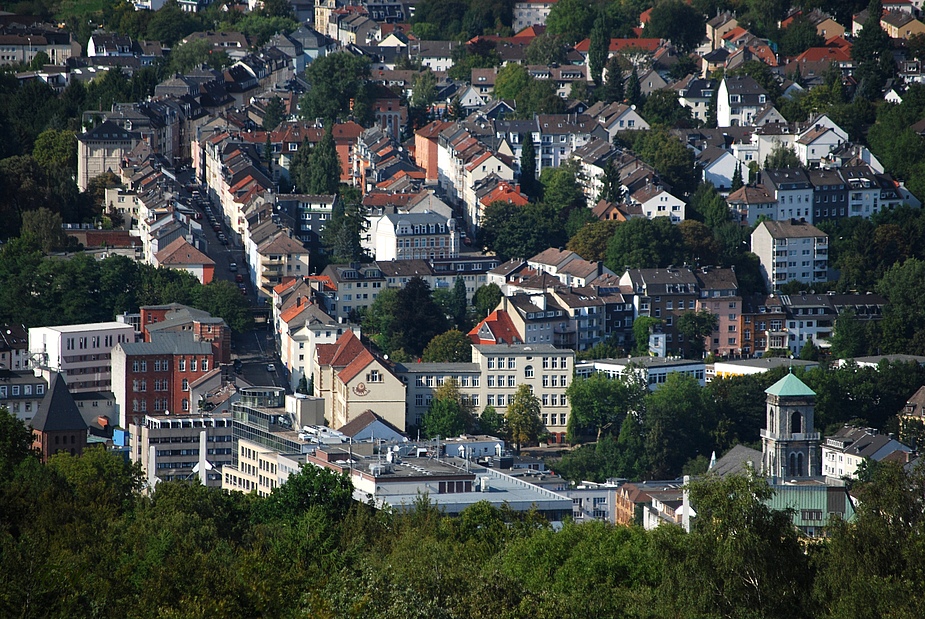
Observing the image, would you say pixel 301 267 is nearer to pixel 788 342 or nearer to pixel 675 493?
pixel 788 342

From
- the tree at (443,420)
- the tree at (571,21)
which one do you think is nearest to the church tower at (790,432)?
the tree at (443,420)

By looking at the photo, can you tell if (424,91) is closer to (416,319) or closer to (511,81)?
(511,81)


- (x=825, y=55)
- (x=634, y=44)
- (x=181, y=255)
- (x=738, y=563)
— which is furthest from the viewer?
(x=634, y=44)

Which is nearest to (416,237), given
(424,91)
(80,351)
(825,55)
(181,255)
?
(181,255)

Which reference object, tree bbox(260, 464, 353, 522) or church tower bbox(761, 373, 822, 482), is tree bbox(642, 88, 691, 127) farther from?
tree bbox(260, 464, 353, 522)

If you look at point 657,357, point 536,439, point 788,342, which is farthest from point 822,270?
point 536,439

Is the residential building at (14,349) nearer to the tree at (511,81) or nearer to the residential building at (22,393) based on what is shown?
the residential building at (22,393)
